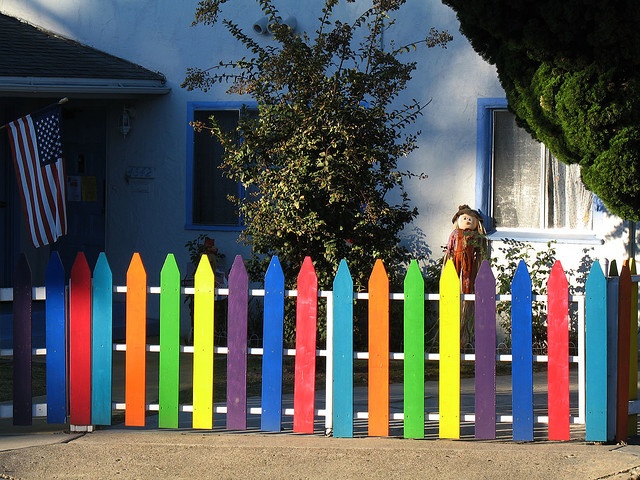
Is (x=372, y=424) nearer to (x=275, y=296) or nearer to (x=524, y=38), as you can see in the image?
(x=275, y=296)

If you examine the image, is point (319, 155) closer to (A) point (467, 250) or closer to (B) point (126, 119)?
(A) point (467, 250)

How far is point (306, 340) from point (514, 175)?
558 centimetres

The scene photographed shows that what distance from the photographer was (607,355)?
21.4 feet

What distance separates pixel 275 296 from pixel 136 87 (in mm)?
6099

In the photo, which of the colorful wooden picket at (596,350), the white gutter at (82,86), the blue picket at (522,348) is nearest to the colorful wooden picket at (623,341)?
the colorful wooden picket at (596,350)

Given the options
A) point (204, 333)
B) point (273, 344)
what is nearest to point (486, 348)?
point (273, 344)

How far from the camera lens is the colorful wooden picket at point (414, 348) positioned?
6.57m

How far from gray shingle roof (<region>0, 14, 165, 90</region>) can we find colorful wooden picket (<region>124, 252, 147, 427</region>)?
4.87m

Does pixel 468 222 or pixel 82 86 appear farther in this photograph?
pixel 82 86

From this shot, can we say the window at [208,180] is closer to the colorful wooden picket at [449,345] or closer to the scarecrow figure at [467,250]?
the scarecrow figure at [467,250]

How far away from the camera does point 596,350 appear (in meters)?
6.47

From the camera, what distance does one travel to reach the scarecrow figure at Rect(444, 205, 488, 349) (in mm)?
11008

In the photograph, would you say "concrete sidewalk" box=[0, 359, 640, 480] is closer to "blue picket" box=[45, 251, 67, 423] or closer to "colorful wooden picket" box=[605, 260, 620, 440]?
"colorful wooden picket" box=[605, 260, 620, 440]

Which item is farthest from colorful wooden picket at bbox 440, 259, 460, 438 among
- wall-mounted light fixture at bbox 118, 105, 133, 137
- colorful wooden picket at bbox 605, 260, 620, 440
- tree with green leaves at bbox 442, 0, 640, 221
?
wall-mounted light fixture at bbox 118, 105, 133, 137
